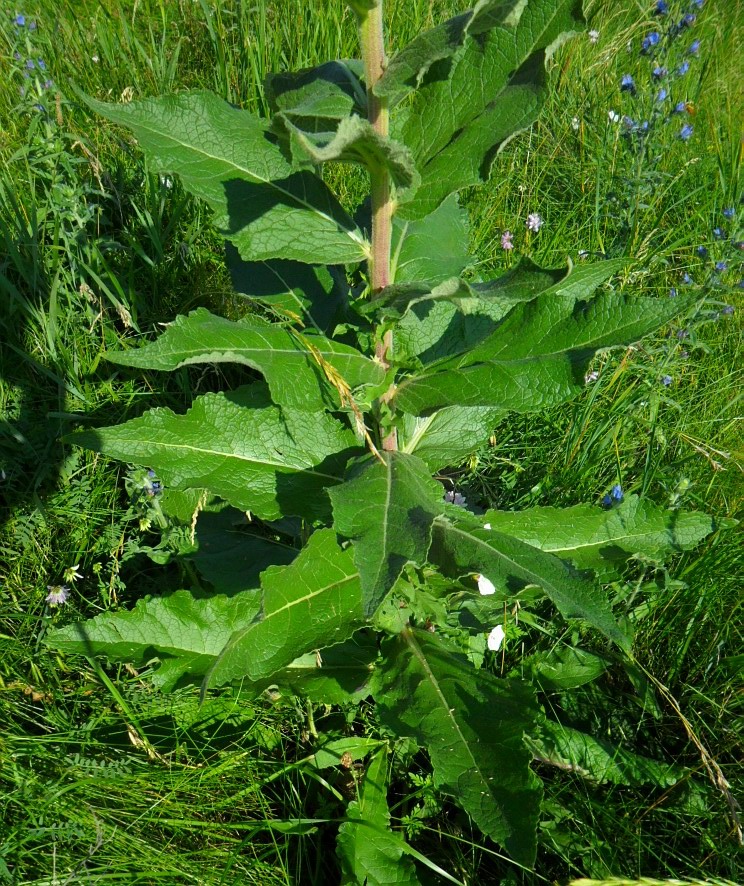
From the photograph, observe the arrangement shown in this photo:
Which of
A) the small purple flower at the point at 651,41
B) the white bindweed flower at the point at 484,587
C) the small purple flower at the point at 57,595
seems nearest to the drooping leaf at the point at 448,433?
the white bindweed flower at the point at 484,587

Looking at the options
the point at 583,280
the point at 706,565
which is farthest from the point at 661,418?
the point at 583,280

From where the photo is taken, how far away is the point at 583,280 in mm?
2068

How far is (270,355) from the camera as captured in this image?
1787mm

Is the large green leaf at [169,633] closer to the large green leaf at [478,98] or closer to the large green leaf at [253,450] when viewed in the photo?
the large green leaf at [253,450]

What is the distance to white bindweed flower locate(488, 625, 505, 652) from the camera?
8.08 feet

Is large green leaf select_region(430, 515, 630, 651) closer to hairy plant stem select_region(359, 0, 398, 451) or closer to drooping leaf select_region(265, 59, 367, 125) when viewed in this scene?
hairy plant stem select_region(359, 0, 398, 451)

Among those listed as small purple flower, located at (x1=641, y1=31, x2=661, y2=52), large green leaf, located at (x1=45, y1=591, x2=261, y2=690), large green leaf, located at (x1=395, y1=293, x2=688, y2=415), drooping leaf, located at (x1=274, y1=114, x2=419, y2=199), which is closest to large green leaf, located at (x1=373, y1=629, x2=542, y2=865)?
large green leaf, located at (x1=45, y1=591, x2=261, y2=690)

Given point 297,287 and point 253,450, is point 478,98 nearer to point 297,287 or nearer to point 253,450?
point 297,287

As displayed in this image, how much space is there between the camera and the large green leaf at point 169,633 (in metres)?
2.22

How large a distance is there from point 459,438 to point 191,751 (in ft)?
4.19

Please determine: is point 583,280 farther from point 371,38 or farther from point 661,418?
point 661,418

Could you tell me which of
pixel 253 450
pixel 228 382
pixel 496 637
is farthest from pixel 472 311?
pixel 228 382

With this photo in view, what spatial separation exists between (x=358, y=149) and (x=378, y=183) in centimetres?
17

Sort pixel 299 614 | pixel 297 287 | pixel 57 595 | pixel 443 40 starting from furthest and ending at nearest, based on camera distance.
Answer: pixel 57 595 → pixel 297 287 → pixel 299 614 → pixel 443 40
